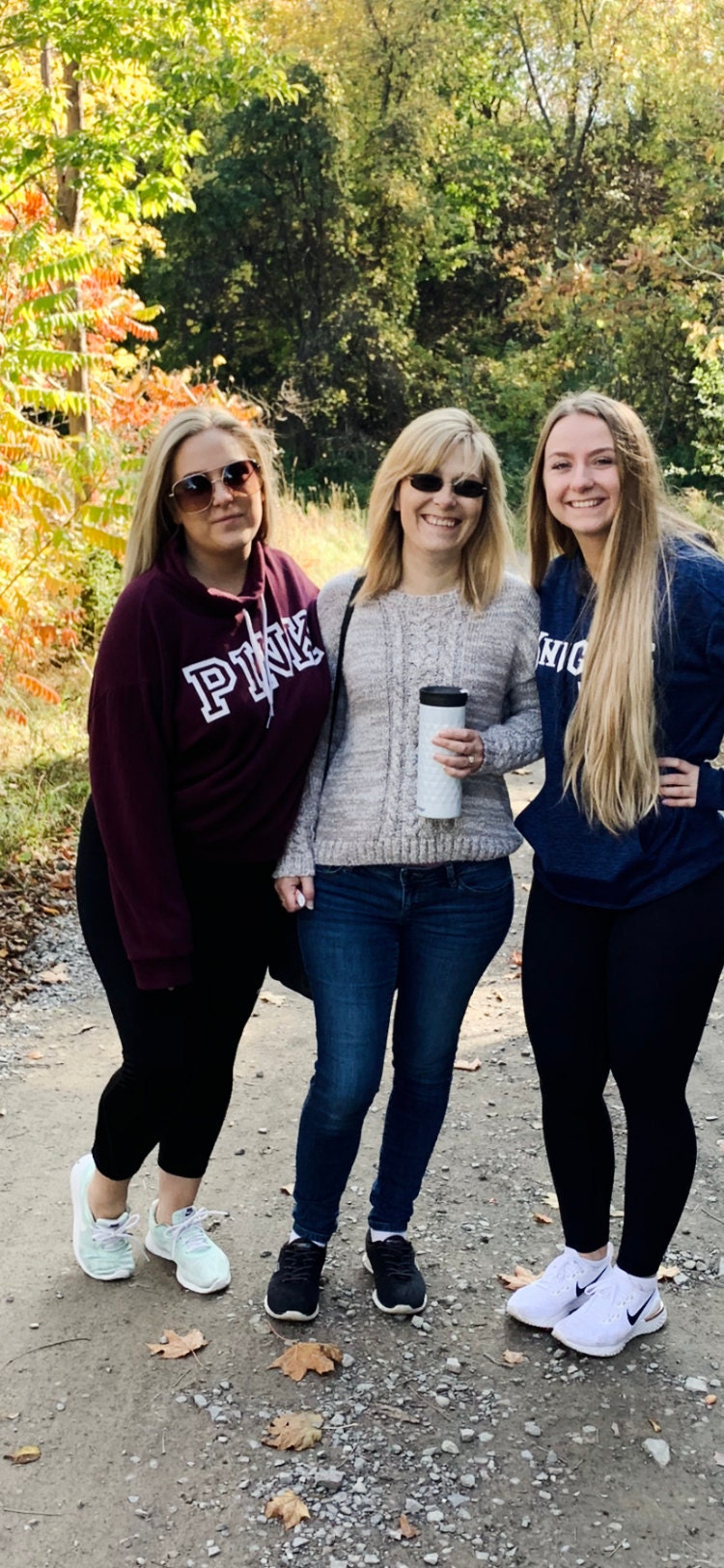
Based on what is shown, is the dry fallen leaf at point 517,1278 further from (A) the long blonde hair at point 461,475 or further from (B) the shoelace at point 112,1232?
(A) the long blonde hair at point 461,475

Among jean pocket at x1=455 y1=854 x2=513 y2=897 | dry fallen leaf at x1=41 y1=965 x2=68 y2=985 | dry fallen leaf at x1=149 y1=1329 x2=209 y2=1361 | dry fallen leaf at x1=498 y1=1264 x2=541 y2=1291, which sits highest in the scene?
jean pocket at x1=455 y1=854 x2=513 y2=897

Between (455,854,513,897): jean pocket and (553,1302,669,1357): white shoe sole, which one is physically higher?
(455,854,513,897): jean pocket

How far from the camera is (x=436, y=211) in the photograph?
25.2 meters

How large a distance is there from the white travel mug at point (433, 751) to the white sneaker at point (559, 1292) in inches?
52.7

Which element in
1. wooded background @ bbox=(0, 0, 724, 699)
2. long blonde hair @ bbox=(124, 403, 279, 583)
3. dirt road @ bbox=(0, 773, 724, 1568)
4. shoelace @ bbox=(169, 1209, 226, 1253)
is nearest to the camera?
dirt road @ bbox=(0, 773, 724, 1568)

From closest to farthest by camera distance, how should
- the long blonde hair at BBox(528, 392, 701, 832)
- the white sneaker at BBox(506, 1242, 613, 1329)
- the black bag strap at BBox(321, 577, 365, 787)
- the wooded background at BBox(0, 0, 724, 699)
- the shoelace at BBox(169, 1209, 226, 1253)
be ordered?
the long blonde hair at BBox(528, 392, 701, 832) → the black bag strap at BBox(321, 577, 365, 787) → the white sneaker at BBox(506, 1242, 613, 1329) → the shoelace at BBox(169, 1209, 226, 1253) → the wooded background at BBox(0, 0, 724, 699)

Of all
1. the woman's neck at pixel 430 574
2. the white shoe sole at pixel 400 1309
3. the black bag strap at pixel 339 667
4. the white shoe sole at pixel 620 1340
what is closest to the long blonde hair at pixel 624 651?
the woman's neck at pixel 430 574

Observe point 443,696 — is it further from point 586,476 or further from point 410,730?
point 586,476

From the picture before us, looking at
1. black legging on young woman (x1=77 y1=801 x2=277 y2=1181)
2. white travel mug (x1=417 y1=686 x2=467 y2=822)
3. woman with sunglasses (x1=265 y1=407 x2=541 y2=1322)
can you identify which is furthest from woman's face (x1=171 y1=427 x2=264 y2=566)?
black legging on young woman (x1=77 y1=801 x2=277 y2=1181)

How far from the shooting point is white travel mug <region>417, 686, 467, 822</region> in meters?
2.85

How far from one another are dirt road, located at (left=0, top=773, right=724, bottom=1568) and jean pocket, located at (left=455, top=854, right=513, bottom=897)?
2.50 feet

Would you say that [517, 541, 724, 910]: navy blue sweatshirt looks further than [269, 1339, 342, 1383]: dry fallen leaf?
No

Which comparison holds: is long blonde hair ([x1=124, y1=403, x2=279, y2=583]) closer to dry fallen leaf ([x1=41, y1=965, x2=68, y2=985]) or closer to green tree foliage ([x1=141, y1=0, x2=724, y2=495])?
dry fallen leaf ([x1=41, y1=965, x2=68, y2=985])

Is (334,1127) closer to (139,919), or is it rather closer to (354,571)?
(139,919)
